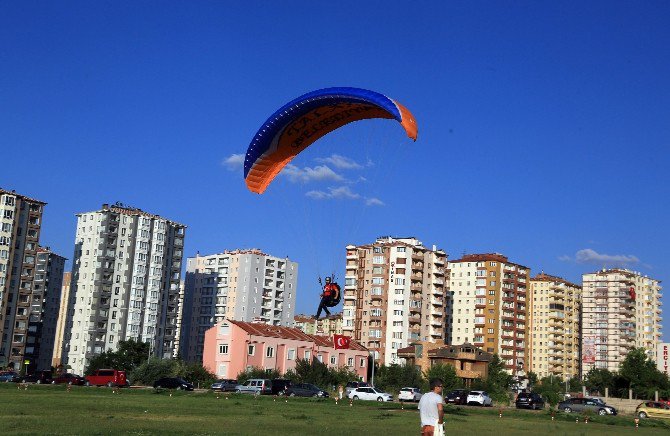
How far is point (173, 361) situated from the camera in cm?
9069

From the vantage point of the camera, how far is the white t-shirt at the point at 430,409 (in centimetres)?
1557

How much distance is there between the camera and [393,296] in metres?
145

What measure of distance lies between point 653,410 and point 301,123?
115 feet

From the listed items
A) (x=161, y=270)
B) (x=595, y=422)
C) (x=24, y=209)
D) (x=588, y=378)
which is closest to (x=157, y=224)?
(x=161, y=270)

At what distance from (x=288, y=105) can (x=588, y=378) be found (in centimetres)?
13318

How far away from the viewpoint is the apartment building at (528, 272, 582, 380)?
7505 inches

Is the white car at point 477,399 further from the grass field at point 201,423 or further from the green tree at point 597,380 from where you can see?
the green tree at point 597,380

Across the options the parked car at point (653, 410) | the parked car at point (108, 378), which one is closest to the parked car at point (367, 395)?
the parked car at point (653, 410)

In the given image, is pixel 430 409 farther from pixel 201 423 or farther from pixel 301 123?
pixel 301 123

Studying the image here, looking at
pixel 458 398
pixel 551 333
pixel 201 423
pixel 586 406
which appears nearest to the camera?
pixel 201 423

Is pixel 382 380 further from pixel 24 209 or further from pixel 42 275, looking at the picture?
pixel 42 275

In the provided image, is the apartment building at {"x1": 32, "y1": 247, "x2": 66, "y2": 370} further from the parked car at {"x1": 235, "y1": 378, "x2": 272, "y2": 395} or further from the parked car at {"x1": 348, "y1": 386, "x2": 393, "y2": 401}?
the parked car at {"x1": 348, "y1": 386, "x2": 393, "y2": 401}

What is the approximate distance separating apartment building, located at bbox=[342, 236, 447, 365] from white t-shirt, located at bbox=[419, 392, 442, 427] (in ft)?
412

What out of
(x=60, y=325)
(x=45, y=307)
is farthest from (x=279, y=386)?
(x=60, y=325)
